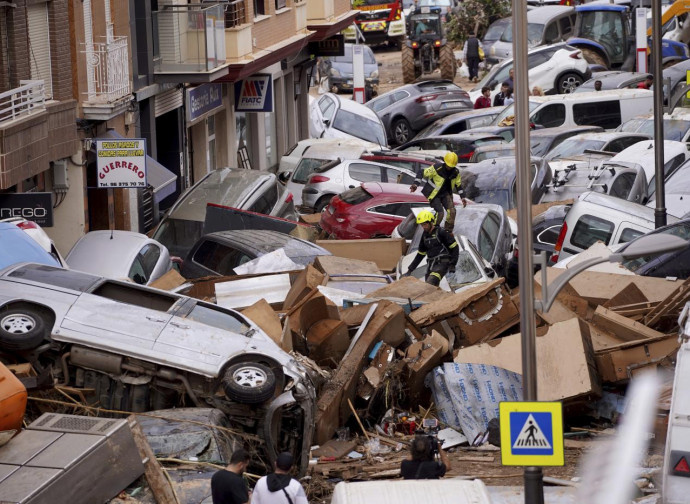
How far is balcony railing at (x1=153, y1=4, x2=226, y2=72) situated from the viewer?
26.1m

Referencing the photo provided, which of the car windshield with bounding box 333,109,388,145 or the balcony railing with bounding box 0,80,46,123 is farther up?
the balcony railing with bounding box 0,80,46,123

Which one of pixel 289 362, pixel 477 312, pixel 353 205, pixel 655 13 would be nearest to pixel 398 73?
pixel 353 205

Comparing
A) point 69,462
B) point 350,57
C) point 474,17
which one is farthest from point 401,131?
point 69,462

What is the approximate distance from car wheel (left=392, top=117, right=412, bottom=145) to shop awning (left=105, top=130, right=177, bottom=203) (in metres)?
12.9

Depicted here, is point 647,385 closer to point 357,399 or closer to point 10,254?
point 357,399

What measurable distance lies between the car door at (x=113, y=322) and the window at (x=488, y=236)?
765cm

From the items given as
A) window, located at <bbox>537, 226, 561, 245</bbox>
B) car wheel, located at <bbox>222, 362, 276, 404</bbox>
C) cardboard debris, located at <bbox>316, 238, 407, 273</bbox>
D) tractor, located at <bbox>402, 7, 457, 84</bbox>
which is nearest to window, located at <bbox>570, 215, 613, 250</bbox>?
window, located at <bbox>537, 226, 561, 245</bbox>

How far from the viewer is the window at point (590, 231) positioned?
1905cm

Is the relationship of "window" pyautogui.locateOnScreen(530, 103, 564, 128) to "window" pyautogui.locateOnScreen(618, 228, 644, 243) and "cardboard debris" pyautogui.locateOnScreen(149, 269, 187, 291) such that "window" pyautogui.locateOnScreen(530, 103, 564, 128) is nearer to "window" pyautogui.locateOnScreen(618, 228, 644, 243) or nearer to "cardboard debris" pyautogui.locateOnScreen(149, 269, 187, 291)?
"window" pyautogui.locateOnScreen(618, 228, 644, 243)

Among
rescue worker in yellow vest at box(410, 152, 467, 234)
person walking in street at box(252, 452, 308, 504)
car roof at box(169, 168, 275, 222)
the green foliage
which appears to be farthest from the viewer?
the green foliage

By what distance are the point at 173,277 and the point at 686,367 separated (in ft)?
28.9

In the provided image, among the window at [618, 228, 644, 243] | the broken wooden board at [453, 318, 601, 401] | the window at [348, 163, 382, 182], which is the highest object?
the window at [348, 163, 382, 182]

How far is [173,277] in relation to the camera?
16875 millimetres

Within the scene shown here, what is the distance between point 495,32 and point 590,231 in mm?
29800
